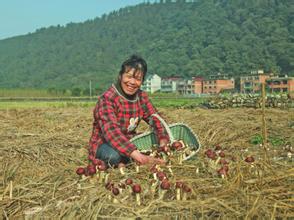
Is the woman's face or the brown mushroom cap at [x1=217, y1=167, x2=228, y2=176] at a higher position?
the woman's face

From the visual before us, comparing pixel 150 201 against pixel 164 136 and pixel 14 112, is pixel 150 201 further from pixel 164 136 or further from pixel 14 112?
pixel 14 112

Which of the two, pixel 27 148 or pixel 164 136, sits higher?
pixel 164 136

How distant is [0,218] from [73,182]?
62 centimetres

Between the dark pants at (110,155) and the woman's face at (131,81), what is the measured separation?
65 centimetres

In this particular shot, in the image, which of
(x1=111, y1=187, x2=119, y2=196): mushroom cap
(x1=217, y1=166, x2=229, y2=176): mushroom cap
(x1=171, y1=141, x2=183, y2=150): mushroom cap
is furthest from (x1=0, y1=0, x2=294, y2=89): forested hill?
(x1=111, y1=187, x2=119, y2=196): mushroom cap

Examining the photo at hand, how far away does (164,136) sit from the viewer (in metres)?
4.50

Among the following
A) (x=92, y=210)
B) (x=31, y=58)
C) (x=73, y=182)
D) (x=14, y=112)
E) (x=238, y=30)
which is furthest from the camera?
(x=31, y=58)

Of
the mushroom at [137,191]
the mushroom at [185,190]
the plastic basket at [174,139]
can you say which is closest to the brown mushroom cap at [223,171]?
the mushroom at [185,190]

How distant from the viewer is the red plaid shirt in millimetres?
4082

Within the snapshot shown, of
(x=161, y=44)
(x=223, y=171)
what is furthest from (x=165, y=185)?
(x=161, y=44)

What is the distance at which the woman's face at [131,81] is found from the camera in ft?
14.5

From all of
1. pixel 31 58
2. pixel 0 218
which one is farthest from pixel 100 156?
pixel 31 58

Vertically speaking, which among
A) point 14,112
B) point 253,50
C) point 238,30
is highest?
point 238,30

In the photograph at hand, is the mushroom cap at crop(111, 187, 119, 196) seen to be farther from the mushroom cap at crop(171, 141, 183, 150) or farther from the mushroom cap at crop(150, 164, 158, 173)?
the mushroom cap at crop(171, 141, 183, 150)
